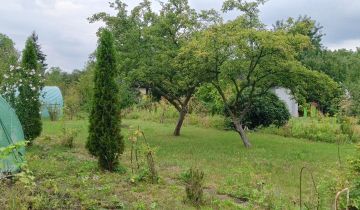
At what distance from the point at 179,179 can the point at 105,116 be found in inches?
81.4

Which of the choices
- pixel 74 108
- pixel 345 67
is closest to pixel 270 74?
pixel 74 108

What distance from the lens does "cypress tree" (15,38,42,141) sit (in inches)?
501

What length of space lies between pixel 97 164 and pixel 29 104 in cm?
468

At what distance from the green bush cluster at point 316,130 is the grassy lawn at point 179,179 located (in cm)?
Result: 141

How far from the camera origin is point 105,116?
895 cm

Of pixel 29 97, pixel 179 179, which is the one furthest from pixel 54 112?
pixel 179 179

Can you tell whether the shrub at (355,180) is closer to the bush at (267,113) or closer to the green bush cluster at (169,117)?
the bush at (267,113)

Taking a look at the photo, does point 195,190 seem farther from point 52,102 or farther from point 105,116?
point 52,102

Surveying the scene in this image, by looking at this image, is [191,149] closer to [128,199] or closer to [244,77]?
[244,77]

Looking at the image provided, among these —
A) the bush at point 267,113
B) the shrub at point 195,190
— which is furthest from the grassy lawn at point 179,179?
the bush at point 267,113

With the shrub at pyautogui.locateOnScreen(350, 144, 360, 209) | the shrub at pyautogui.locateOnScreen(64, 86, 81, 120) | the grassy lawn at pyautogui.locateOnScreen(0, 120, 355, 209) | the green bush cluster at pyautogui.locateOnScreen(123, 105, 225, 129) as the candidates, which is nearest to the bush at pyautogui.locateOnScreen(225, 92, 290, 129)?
the green bush cluster at pyautogui.locateOnScreen(123, 105, 225, 129)

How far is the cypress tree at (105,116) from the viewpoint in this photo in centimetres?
892

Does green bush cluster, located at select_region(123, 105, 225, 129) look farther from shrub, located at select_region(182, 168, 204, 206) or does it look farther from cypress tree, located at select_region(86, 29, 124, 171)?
shrub, located at select_region(182, 168, 204, 206)

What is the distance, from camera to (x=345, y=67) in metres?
37.5
